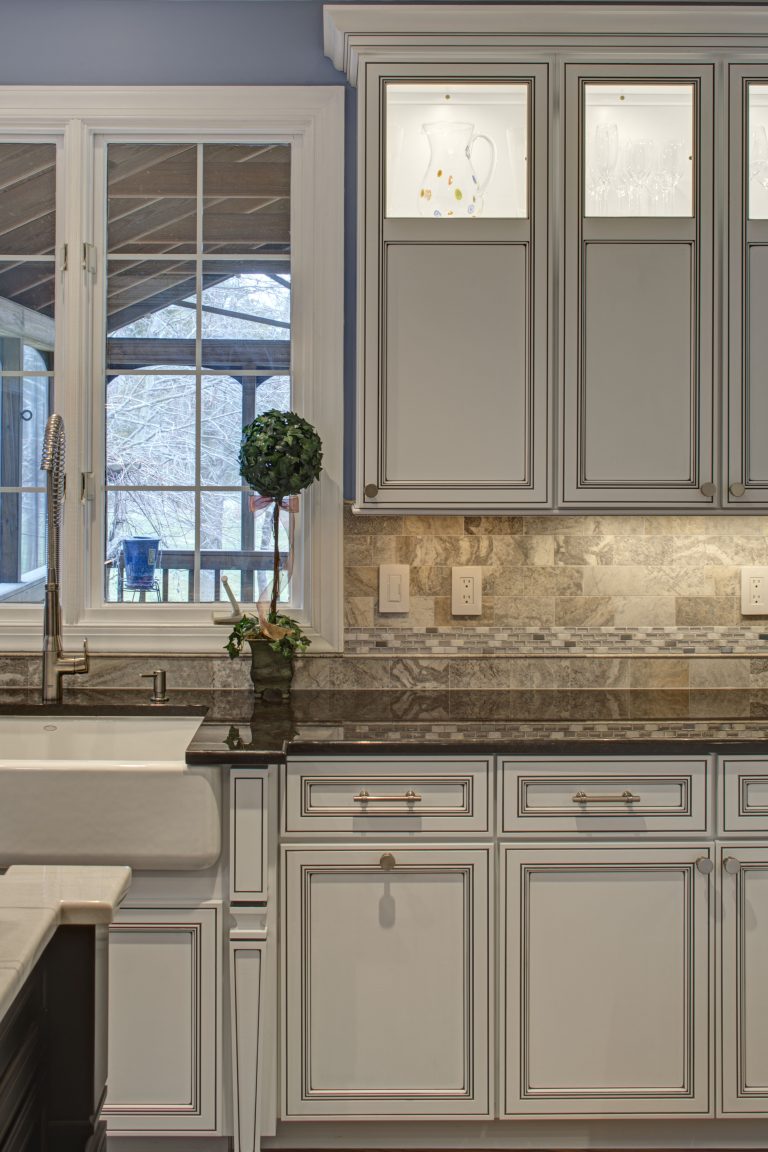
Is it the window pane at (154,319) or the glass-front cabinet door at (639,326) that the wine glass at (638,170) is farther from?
the window pane at (154,319)

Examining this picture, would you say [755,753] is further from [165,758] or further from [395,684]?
[165,758]

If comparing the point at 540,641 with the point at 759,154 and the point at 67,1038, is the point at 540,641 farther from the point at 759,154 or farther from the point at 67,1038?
the point at 67,1038

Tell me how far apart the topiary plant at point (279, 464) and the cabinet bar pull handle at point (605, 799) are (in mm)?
742

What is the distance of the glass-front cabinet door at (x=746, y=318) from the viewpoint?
7.26ft

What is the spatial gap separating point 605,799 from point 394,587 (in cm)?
81

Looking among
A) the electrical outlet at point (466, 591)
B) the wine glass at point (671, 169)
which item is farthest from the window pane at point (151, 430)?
the wine glass at point (671, 169)

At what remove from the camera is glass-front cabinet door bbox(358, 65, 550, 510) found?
2.21 m

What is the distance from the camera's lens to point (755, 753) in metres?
1.95

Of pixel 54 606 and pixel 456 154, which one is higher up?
pixel 456 154


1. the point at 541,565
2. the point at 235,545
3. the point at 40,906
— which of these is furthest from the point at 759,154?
the point at 40,906

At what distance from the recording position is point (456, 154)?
2.27m

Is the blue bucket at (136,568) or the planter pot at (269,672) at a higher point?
the blue bucket at (136,568)

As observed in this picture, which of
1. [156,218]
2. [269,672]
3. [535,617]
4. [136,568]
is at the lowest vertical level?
[269,672]

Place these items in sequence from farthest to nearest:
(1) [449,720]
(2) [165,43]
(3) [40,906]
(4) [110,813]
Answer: (2) [165,43] → (1) [449,720] → (4) [110,813] → (3) [40,906]
